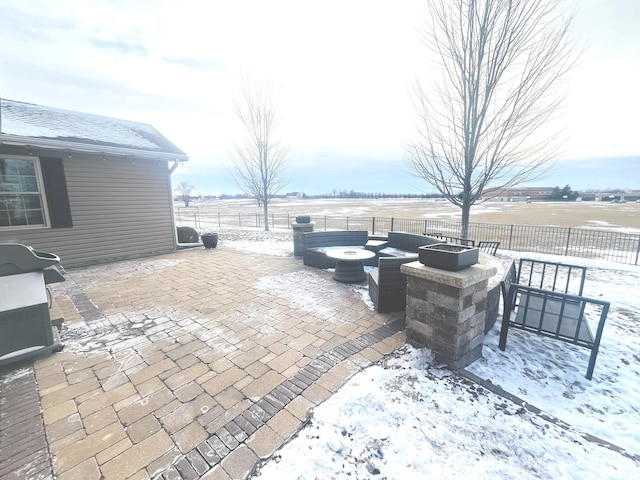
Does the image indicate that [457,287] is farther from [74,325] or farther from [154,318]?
[74,325]

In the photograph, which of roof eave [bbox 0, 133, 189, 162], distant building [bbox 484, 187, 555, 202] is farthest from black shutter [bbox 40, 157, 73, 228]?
distant building [bbox 484, 187, 555, 202]

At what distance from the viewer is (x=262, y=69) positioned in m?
12.7

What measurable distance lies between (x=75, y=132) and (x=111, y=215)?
220 centimetres

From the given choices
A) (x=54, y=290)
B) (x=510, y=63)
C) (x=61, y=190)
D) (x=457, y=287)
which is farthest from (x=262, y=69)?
(x=457, y=287)

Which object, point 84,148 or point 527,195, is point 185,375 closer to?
point 84,148

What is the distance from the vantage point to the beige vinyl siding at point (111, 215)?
655 cm

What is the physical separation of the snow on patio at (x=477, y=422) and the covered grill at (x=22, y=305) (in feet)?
9.91

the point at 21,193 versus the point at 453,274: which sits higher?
the point at 21,193

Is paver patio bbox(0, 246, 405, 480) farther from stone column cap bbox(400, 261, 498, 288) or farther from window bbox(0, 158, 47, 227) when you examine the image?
window bbox(0, 158, 47, 227)

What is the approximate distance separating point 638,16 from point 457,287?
5.39 m

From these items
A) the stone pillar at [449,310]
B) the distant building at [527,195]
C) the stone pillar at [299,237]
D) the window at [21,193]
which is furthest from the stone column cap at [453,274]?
the distant building at [527,195]

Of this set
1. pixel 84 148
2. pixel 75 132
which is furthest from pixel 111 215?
pixel 75 132

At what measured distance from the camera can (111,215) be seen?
732 cm

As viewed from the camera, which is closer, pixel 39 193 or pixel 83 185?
pixel 39 193
